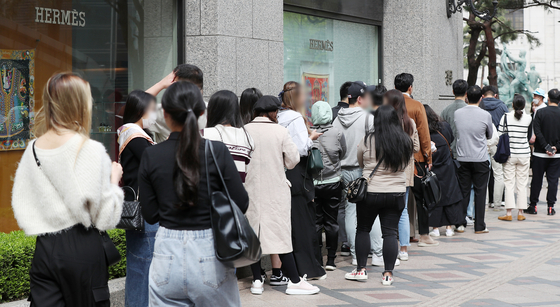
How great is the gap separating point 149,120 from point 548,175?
862 cm

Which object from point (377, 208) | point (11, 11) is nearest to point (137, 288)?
point (377, 208)

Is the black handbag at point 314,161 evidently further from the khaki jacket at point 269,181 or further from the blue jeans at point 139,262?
the blue jeans at point 139,262

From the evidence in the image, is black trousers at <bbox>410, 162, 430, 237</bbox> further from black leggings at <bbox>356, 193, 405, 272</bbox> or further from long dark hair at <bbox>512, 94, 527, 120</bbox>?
long dark hair at <bbox>512, 94, 527, 120</bbox>

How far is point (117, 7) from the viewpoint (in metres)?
6.88

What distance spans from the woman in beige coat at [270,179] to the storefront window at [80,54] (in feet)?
6.56

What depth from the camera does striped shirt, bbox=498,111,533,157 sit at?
10273mm

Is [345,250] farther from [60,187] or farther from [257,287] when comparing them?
[60,187]

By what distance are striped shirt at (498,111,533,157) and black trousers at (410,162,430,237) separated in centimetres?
308

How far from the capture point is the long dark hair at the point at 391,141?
5887 mm

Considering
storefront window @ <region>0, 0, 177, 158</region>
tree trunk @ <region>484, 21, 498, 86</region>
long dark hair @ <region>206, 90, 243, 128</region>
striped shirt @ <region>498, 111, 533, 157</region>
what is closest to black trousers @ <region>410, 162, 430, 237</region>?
striped shirt @ <region>498, 111, 533, 157</region>

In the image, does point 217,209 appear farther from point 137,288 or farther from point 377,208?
point 377,208

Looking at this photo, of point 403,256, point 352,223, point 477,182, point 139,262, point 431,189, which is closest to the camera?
point 139,262

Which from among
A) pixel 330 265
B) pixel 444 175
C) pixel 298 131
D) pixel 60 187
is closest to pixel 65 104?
pixel 60 187

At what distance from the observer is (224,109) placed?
15.7ft
